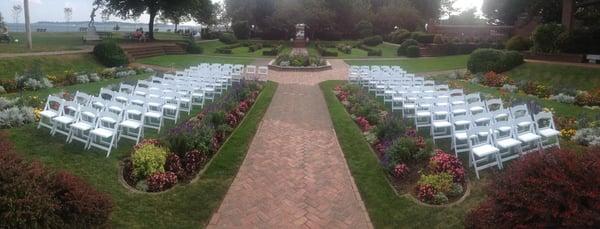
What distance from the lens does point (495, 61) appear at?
22.1m

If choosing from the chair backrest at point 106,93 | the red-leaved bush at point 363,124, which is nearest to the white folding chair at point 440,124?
the red-leaved bush at point 363,124

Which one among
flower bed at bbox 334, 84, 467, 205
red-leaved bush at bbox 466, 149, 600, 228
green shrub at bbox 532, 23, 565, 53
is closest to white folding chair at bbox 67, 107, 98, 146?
flower bed at bbox 334, 84, 467, 205

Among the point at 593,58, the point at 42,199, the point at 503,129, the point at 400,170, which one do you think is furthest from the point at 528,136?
the point at 593,58

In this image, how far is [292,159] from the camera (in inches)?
320

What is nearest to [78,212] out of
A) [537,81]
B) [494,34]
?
[537,81]

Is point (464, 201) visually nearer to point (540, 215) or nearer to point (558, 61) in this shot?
point (540, 215)

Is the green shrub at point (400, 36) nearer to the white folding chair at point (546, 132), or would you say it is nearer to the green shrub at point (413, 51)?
the green shrub at point (413, 51)

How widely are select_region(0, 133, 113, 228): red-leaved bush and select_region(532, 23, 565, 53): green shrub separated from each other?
25554mm

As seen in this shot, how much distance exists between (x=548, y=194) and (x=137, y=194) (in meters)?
5.32

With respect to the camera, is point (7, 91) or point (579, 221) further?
point (7, 91)

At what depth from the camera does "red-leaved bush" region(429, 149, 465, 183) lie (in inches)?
270

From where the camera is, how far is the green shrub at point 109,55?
23.1 m

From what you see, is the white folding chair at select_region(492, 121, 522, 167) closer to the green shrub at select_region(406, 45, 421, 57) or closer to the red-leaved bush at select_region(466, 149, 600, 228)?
the red-leaved bush at select_region(466, 149, 600, 228)

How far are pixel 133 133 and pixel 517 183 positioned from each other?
23.8 ft
